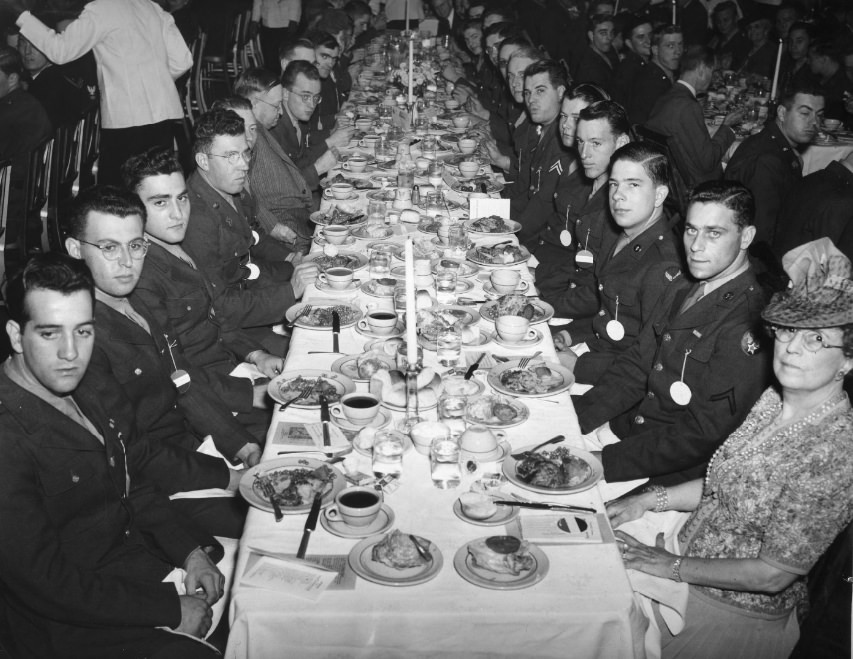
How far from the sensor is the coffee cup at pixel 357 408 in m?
2.31

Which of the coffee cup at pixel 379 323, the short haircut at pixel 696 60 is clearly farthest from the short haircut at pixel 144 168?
the short haircut at pixel 696 60

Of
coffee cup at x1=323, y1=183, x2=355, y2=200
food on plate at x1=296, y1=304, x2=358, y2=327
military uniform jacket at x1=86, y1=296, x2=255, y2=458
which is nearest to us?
military uniform jacket at x1=86, y1=296, x2=255, y2=458

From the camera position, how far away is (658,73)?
733 cm

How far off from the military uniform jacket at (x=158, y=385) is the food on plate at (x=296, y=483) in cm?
62

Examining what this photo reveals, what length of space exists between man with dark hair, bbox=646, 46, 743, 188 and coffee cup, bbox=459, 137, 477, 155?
1.28 metres

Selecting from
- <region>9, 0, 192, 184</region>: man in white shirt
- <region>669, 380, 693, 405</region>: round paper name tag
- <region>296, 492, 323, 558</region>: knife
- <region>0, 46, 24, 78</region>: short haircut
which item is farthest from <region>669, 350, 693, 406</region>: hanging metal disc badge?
<region>9, 0, 192, 184</region>: man in white shirt

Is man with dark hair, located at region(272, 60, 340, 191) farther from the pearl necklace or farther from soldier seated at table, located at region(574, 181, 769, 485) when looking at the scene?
the pearl necklace

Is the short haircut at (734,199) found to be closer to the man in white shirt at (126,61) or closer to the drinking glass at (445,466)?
the drinking glass at (445,466)

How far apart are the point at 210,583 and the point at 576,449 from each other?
1063 millimetres

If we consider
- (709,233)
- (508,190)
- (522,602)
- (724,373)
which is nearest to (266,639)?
(522,602)

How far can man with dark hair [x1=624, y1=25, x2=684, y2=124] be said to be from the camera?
7145 millimetres

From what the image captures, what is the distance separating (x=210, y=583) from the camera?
2303 mm

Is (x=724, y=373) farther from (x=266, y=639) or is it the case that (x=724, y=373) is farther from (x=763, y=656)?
(x=266, y=639)

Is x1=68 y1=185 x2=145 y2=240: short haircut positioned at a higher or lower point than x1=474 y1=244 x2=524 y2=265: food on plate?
higher
